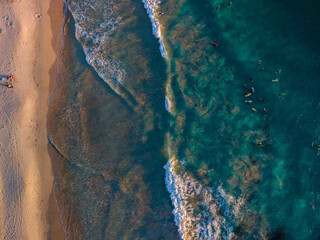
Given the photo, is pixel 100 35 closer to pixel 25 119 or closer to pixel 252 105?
pixel 25 119

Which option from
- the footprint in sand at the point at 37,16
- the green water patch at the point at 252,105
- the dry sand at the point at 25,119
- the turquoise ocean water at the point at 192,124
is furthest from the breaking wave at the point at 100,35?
the green water patch at the point at 252,105

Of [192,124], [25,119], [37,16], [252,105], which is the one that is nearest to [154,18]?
[192,124]

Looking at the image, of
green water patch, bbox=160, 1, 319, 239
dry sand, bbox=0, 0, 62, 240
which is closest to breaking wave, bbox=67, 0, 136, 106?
dry sand, bbox=0, 0, 62, 240

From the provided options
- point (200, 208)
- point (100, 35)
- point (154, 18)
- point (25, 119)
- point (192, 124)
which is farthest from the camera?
point (100, 35)

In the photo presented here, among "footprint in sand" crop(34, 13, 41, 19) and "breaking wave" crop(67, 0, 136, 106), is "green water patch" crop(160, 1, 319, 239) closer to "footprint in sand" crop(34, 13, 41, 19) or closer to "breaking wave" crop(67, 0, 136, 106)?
"breaking wave" crop(67, 0, 136, 106)

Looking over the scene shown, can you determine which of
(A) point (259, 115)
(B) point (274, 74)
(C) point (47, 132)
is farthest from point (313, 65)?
(C) point (47, 132)

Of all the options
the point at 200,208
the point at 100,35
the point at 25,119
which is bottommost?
the point at 200,208

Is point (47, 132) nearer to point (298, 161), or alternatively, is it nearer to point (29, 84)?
point (29, 84)
